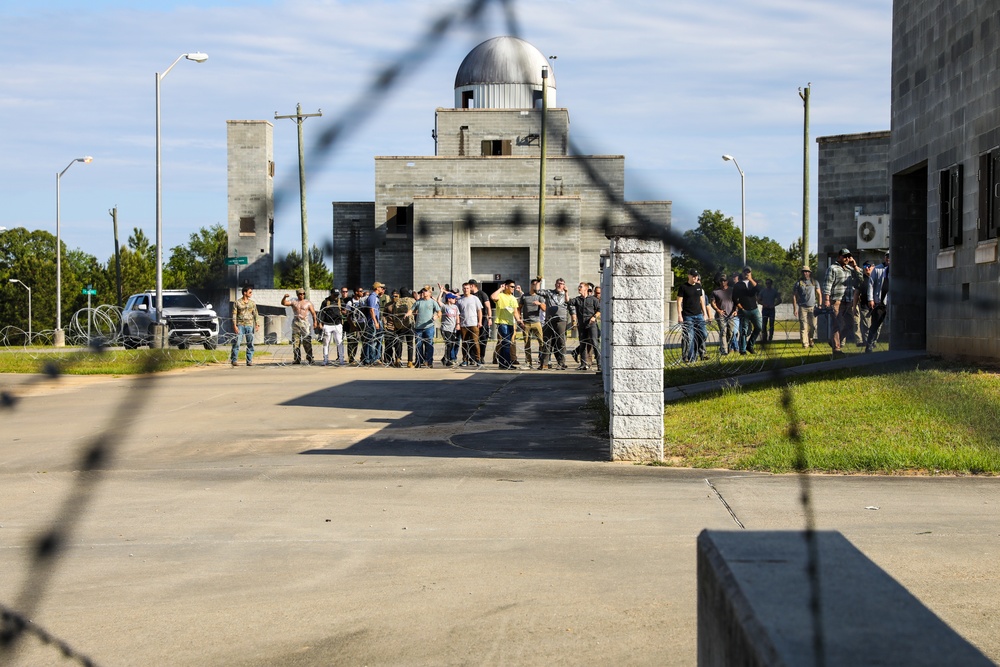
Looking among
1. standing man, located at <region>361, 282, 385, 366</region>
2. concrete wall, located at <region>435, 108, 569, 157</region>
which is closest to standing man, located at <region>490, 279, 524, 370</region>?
standing man, located at <region>361, 282, 385, 366</region>

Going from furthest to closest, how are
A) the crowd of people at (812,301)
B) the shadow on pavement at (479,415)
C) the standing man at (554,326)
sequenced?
the standing man at (554,326), the shadow on pavement at (479,415), the crowd of people at (812,301)

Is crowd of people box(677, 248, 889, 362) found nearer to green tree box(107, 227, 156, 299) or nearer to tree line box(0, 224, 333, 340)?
tree line box(0, 224, 333, 340)

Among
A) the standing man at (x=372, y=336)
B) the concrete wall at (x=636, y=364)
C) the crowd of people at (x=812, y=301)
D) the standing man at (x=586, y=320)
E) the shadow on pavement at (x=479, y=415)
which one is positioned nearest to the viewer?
the crowd of people at (x=812, y=301)

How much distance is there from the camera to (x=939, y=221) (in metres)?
2.60

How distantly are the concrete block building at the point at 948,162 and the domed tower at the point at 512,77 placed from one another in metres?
0.69

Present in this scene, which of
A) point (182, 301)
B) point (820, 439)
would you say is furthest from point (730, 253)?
point (820, 439)

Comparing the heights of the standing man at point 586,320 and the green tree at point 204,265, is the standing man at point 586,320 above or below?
below

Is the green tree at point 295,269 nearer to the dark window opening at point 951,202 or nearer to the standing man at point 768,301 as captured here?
the standing man at point 768,301

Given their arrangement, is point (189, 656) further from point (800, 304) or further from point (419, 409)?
point (419, 409)

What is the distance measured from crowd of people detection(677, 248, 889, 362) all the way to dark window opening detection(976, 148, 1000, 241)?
189 mm

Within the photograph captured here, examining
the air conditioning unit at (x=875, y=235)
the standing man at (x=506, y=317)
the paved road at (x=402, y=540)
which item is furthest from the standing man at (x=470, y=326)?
the air conditioning unit at (x=875, y=235)

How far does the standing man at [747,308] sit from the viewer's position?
75.1 inches

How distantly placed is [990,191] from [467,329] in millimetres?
22091

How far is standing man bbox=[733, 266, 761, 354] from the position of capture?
1907 millimetres
